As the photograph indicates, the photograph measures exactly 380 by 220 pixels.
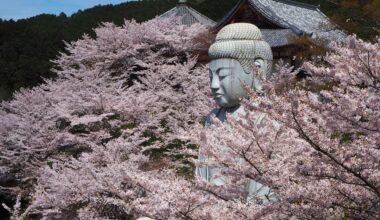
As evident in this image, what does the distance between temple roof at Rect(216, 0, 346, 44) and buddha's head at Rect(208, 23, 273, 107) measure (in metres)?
11.1

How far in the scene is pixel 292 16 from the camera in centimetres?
1953

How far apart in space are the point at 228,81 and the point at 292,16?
1612 cm

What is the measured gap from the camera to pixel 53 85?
1184 cm

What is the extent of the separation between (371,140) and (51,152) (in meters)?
7.91

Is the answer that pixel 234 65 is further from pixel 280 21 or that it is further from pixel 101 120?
pixel 280 21

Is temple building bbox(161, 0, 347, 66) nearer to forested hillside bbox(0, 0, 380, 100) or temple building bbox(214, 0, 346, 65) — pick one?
temple building bbox(214, 0, 346, 65)

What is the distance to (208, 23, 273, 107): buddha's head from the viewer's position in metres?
4.19

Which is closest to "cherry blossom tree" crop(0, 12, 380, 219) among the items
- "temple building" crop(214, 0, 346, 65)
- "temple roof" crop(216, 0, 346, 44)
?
"temple building" crop(214, 0, 346, 65)

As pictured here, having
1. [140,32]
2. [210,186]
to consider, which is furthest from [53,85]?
[210,186]

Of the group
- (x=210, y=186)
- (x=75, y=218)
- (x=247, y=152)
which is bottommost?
(x=75, y=218)

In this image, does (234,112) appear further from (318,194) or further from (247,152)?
(318,194)

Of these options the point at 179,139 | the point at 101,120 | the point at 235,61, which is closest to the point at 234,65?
the point at 235,61

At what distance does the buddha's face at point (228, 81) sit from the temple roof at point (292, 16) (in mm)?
11220

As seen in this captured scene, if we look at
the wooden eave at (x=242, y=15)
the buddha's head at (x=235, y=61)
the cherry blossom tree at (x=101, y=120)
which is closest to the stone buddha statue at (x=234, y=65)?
the buddha's head at (x=235, y=61)
